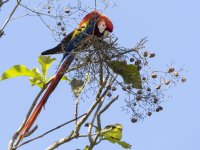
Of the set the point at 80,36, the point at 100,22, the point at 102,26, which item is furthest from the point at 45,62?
the point at 100,22

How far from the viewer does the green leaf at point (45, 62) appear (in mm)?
3381

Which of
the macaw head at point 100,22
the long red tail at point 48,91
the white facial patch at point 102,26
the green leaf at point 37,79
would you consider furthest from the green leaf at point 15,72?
the white facial patch at point 102,26

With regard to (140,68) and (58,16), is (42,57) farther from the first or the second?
(140,68)

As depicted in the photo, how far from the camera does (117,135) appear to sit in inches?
122

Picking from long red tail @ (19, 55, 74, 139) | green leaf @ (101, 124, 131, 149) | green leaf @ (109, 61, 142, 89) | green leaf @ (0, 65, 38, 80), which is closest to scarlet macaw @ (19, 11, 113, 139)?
long red tail @ (19, 55, 74, 139)

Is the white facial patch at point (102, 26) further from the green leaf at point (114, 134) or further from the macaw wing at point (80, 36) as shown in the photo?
the green leaf at point (114, 134)

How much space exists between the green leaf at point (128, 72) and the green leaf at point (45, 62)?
686 mm

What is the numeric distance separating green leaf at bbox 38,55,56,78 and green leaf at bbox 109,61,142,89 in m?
0.69

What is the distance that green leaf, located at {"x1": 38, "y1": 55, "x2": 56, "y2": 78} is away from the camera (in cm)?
338

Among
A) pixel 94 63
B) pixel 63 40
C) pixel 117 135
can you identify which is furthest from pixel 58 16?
pixel 117 135

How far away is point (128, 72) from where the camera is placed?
9.43 feet

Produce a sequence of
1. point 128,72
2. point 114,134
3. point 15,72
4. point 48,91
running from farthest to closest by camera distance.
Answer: point 48,91 < point 15,72 < point 114,134 < point 128,72

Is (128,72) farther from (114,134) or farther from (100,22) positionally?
(100,22)

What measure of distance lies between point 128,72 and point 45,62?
0.76 m
